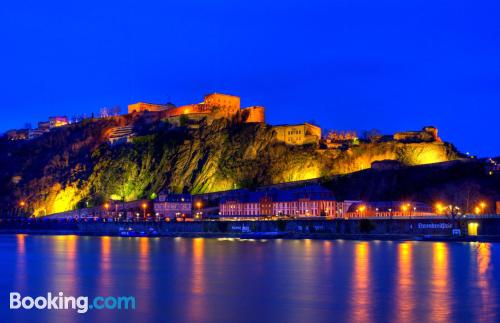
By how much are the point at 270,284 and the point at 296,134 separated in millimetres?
62652

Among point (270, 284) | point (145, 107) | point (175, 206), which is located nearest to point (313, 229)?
point (175, 206)

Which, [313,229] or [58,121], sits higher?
[58,121]

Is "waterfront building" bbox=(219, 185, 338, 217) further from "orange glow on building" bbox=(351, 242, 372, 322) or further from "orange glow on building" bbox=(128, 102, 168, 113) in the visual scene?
"orange glow on building" bbox=(128, 102, 168, 113)

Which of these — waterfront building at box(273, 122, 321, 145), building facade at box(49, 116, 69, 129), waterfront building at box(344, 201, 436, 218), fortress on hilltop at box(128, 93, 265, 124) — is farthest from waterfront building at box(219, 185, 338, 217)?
building facade at box(49, 116, 69, 129)

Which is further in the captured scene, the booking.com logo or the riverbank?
the riverbank

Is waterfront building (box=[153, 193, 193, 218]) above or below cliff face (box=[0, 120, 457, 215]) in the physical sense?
below

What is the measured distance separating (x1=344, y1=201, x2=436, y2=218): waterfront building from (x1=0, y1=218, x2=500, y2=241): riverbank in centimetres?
411

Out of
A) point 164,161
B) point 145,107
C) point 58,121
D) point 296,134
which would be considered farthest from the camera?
point 58,121

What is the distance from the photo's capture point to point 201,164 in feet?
300

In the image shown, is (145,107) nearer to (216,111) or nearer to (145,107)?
(145,107)

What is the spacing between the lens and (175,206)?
81312 millimetres

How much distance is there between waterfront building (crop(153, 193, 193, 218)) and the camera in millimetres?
80750

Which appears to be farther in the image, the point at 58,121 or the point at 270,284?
the point at 58,121

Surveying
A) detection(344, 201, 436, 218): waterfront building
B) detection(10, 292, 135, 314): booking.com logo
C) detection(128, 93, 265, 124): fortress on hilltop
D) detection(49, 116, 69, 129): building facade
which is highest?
detection(49, 116, 69, 129): building facade
